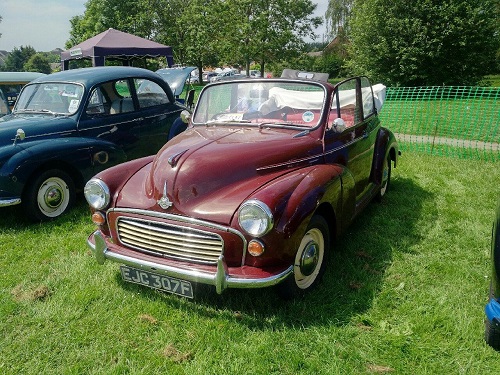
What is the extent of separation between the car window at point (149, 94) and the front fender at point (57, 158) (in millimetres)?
1032

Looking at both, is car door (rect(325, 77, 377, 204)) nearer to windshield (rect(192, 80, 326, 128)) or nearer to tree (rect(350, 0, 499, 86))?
windshield (rect(192, 80, 326, 128))

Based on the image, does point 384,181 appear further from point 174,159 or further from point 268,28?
point 268,28

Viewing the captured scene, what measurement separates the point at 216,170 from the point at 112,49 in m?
10.8

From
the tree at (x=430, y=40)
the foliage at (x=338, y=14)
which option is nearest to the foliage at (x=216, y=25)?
the tree at (x=430, y=40)

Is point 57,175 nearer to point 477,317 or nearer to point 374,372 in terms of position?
point 374,372

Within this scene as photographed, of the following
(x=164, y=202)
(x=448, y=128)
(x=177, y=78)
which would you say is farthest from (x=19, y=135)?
(x=448, y=128)

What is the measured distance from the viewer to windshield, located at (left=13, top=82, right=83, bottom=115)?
534 cm

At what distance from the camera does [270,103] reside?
3.76 metres

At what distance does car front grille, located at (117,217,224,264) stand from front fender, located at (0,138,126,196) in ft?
7.20

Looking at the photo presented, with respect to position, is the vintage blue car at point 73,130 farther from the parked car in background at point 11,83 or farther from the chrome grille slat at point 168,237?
the parked car in background at point 11,83

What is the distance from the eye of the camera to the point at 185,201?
108 inches

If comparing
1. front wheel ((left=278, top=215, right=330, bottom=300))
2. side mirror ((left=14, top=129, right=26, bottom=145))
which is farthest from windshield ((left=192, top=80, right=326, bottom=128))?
side mirror ((left=14, top=129, right=26, bottom=145))

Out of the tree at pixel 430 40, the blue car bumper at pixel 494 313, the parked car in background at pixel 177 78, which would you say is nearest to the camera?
the blue car bumper at pixel 494 313

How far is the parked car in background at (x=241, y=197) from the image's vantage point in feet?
8.38
